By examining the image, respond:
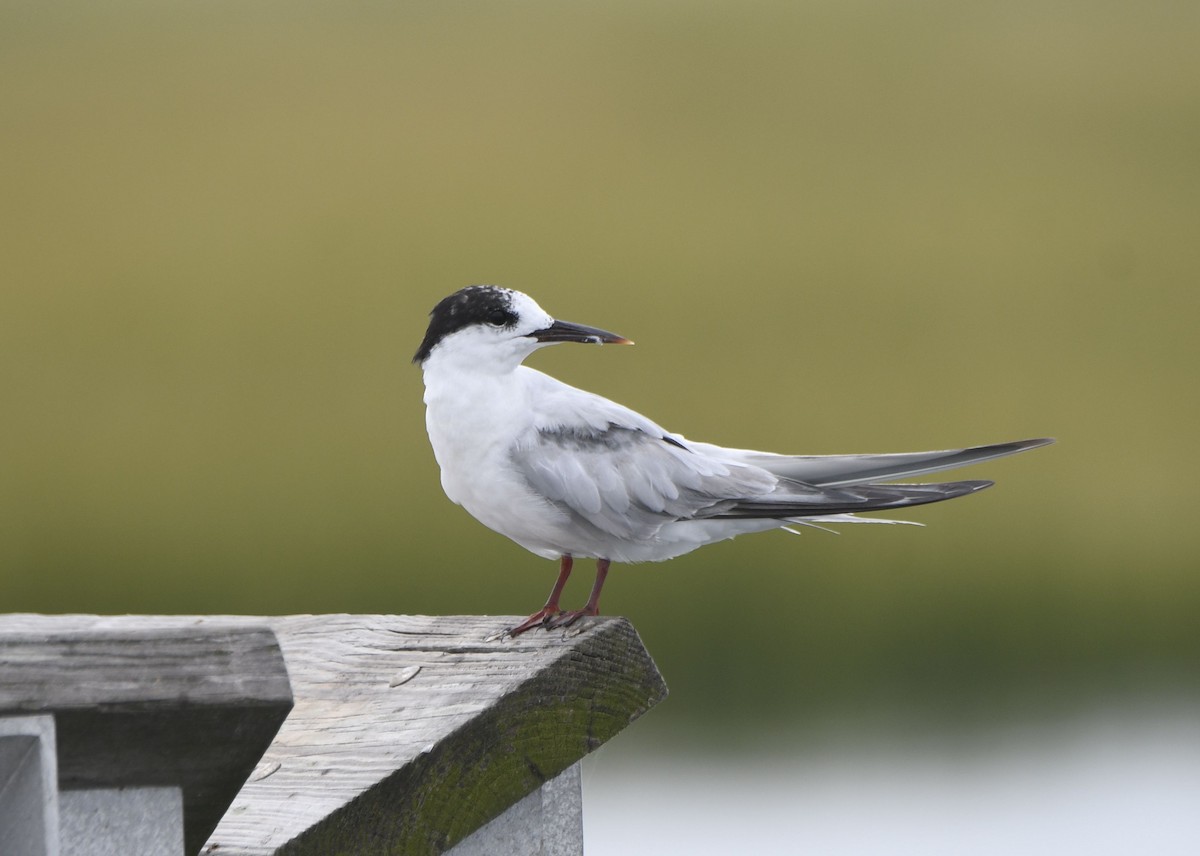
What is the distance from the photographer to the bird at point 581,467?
272 centimetres

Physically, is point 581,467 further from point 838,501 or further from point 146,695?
Answer: point 146,695

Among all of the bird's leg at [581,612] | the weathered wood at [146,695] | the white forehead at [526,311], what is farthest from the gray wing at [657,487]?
the weathered wood at [146,695]

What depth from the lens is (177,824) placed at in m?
1.09

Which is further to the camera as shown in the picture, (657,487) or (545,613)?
(657,487)

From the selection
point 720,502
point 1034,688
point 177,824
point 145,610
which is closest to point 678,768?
point 1034,688

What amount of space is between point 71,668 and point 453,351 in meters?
1.83

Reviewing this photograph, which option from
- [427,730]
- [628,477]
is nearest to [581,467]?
[628,477]

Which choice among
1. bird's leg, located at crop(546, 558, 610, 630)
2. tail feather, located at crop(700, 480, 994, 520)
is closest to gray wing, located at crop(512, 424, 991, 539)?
tail feather, located at crop(700, 480, 994, 520)

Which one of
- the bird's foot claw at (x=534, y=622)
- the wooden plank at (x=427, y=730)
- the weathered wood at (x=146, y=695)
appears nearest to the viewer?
the weathered wood at (x=146, y=695)

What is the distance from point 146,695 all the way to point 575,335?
72.5 inches

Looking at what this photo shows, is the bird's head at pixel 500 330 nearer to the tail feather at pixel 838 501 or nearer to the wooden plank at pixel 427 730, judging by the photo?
the tail feather at pixel 838 501

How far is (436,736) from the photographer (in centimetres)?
191

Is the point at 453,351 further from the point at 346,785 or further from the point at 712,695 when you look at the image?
the point at 712,695

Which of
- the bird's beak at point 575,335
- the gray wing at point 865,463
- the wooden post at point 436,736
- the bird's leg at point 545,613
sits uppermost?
the bird's beak at point 575,335
